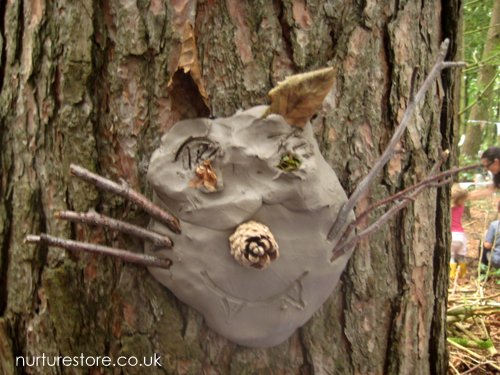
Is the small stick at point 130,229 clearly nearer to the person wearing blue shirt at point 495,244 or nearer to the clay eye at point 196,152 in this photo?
the clay eye at point 196,152

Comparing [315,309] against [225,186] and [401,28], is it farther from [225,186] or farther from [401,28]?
[401,28]

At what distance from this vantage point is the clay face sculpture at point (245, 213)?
733 millimetres

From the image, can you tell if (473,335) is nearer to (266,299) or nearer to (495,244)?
(266,299)

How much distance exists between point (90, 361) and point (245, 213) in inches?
16.2

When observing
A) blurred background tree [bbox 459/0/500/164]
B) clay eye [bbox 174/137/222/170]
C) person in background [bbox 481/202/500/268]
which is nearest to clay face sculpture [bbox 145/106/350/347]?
clay eye [bbox 174/137/222/170]

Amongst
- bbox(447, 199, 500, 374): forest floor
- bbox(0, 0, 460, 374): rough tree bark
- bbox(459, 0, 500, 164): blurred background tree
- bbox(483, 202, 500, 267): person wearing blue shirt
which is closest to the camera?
bbox(0, 0, 460, 374): rough tree bark

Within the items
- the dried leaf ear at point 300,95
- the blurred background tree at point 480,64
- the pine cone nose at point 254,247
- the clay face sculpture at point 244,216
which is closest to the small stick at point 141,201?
the clay face sculpture at point 244,216

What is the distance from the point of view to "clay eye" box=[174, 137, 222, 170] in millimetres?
745

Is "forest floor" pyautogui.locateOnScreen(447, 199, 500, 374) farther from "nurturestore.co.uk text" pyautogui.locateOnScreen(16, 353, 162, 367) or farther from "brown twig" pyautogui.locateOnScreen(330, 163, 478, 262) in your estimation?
"nurturestore.co.uk text" pyautogui.locateOnScreen(16, 353, 162, 367)

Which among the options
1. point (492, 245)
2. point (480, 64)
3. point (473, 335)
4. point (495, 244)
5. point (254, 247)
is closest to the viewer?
point (254, 247)

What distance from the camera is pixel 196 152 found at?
0.75m

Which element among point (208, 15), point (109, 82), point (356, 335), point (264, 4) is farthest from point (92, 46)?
point (356, 335)

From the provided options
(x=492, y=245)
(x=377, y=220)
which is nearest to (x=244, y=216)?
(x=377, y=220)

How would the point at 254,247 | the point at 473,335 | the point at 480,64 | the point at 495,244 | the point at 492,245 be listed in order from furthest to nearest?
the point at 492,245 < the point at 495,244 < the point at 480,64 < the point at 473,335 < the point at 254,247
